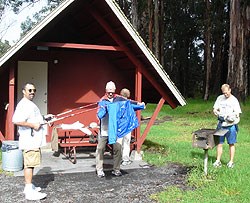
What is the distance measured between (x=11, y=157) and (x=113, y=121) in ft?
7.75

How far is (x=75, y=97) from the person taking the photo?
34.5 feet

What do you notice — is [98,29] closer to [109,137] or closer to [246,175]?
[109,137]

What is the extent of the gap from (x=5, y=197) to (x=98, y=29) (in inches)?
215

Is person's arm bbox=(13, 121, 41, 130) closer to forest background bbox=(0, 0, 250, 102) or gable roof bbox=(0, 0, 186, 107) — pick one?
gable roof bbox=(0, 0, 186, 107)

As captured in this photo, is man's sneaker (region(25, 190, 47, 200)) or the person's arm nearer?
the person's arm

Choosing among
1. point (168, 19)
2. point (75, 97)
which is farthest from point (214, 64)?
point (75, 97)

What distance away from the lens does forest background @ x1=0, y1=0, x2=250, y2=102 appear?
66.3ft

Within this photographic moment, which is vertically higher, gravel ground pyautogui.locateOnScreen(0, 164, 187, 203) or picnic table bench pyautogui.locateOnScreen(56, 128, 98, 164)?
picnic table bench pyautogui.locateOnScreen(56, 128, 98, 164)

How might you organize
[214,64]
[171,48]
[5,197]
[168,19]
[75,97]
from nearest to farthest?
[5,197] < [75,97] < [214,64] < [168,19] < [171,48]

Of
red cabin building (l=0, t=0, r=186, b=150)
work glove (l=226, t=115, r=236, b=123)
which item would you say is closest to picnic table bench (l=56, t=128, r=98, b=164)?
red cabin building (l=0, t=0, r=186, b=150)

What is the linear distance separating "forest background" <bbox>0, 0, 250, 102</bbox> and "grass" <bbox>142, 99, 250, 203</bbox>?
539cm

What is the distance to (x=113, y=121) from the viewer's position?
703cm

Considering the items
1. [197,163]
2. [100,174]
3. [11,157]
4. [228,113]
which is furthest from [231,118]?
[11,157]

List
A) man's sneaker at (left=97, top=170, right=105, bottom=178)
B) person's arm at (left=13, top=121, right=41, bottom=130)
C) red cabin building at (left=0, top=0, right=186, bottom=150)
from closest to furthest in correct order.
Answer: person's arm at (left=13, top=121, right=41, bottom=130), man's sneaker at (left=97, top=170, right=105, bottom=178), red cabin building at (left=0, top=0, right=186, bottom=150)
